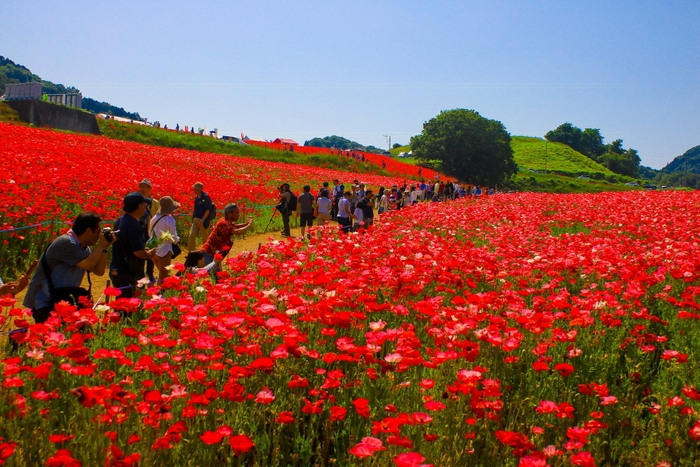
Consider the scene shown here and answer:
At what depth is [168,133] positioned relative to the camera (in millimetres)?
46688

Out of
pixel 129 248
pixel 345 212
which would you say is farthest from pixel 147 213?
pixel 345 212

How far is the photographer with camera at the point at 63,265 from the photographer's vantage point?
5.58m

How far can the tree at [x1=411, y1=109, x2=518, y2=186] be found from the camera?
6738 centimetres

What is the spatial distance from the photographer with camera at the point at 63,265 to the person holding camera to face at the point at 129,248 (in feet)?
4.17

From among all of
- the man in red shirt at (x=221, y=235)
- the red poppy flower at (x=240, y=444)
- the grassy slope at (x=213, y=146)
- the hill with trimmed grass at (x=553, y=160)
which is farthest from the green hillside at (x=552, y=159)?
the red poppy flower at (x=240, y=444)

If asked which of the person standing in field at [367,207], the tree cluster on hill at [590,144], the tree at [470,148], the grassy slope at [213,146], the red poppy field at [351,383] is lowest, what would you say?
the red poppy field at [351,383]

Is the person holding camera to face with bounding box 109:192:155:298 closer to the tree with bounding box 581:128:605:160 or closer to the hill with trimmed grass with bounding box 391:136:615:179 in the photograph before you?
the hill with trimmed grass with bounding box 391:136:615:179

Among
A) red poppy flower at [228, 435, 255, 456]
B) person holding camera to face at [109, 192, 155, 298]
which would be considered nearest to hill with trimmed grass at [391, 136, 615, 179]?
person holding camera to face at [109, 192, 155, 298]

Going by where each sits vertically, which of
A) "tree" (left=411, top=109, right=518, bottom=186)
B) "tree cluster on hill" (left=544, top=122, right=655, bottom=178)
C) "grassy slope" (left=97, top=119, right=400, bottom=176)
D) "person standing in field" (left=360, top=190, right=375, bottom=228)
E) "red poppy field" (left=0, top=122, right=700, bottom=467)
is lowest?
"red poppy field" (left=0, top=122, right=700, bottom=467)

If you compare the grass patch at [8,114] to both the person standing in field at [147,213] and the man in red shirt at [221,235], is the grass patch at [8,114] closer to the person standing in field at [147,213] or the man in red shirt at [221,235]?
the person standing in field at [147,213]

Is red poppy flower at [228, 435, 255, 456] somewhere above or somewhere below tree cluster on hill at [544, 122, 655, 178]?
below

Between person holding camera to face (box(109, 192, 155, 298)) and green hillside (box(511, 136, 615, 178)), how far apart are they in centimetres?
9765

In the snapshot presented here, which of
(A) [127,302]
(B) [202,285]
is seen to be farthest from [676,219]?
(A) [127,302]

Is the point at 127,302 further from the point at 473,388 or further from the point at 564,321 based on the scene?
the point at 564,321
